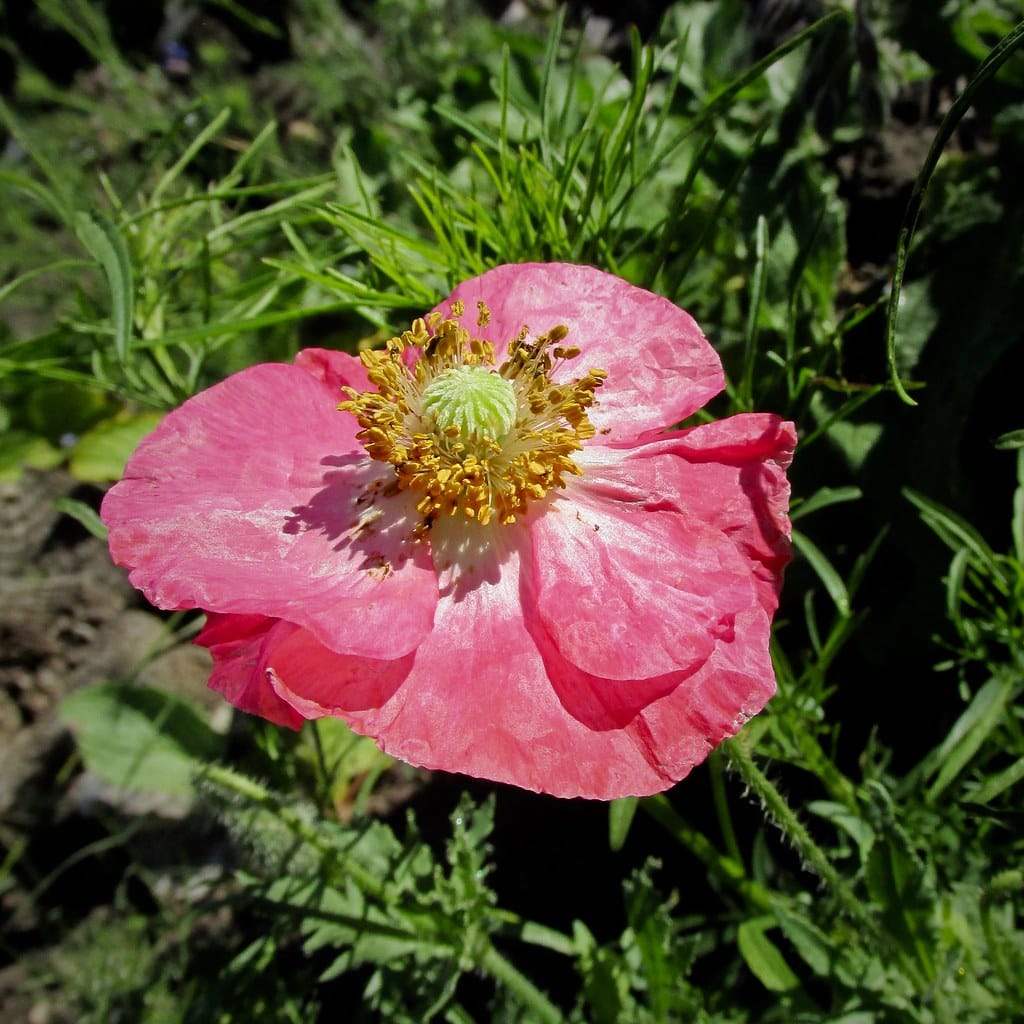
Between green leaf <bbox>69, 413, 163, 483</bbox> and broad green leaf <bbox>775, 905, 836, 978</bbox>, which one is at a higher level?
broad green leaf <bbox>775, 905, 836, 978</bbox>

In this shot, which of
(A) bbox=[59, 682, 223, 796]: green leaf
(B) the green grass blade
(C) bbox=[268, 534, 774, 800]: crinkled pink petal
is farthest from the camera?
(A) bbox=[59, 682, 223, 796]: green leaf

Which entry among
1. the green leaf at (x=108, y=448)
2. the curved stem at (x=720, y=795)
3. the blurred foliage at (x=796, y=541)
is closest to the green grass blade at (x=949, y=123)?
the blurred foliage at (x=796, y=541)

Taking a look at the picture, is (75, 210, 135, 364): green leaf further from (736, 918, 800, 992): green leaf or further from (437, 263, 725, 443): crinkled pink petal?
(736, 918, 800, 992): green leaf

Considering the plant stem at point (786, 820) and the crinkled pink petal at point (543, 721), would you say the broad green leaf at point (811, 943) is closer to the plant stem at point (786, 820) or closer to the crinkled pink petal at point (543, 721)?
the plant stem at point (786, 820)

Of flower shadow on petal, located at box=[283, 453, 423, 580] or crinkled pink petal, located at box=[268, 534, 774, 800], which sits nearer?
crinkled pink petal, located at box=[268, 534, 774, 800]

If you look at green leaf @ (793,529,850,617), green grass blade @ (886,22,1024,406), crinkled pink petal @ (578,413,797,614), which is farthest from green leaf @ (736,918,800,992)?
green grass blade @ (886,22,1024,406)

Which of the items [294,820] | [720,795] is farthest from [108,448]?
[720,795]

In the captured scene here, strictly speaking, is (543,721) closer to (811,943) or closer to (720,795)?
(720,795)

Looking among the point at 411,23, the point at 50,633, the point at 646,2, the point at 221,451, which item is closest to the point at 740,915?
the point at 221,451
